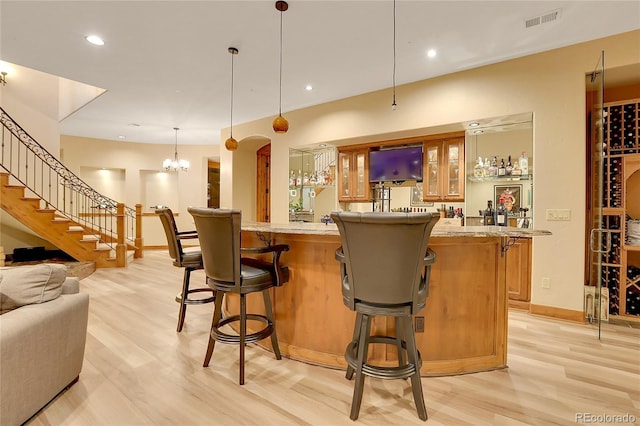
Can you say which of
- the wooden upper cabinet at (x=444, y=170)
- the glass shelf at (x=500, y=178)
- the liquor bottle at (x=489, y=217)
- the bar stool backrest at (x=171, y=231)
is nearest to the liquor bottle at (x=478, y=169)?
the glass shelf at (x=500, y=178)

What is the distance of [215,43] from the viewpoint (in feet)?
11.6

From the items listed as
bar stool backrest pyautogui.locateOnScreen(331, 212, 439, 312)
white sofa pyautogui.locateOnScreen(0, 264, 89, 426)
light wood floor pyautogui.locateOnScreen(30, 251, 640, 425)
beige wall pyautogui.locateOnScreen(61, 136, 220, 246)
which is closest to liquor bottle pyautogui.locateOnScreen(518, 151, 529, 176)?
light wood floor pyautogui.locateOnScreen(30, 251, 640, 425)

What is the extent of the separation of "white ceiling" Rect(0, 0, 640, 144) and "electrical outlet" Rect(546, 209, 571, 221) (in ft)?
6.01

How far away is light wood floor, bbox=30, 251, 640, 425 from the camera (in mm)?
1812

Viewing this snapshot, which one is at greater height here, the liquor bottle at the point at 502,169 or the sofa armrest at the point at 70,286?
the liquor bottle at the point at 502,169

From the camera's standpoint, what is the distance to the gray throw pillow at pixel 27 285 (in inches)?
68.6

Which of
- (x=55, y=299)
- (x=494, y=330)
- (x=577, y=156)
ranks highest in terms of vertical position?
(x=577, y=156)

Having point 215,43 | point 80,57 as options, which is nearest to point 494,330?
point 215,43

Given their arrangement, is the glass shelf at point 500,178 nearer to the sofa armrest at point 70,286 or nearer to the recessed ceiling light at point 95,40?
the sofa armrest at point 70,286

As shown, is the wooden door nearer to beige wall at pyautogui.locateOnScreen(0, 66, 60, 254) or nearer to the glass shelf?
beige wall at pyautogui.locateOnScreen(0, 66, 60, 254)

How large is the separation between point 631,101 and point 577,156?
0.77 m

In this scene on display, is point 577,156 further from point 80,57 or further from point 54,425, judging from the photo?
point 80,57

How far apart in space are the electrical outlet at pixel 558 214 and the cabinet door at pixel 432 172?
4.74ft

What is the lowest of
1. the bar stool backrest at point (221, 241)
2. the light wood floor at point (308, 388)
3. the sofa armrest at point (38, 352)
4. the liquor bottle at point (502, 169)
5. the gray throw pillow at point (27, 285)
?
the light wood floor at point (308, 388)
